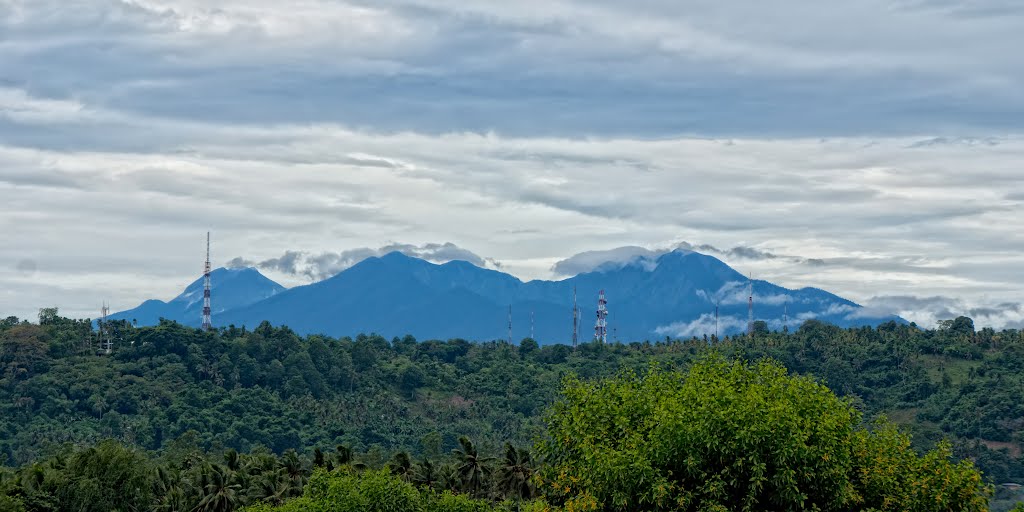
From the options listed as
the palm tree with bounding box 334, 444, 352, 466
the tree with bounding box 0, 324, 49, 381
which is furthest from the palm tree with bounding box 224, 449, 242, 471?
the tree with bounding box 0, 324, 49, 381

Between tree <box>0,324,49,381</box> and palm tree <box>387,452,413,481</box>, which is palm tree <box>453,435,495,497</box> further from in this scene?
tree <box>0,324,49,381</box>

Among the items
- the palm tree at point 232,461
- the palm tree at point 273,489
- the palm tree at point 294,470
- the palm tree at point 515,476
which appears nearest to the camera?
the palm tree at point 273,489

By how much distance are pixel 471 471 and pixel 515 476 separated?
4.99m

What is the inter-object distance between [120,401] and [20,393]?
1515cm

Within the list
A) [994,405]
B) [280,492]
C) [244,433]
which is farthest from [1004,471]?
[280,492]

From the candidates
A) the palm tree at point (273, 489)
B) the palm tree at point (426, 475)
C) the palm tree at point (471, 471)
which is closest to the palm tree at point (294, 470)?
the palm tree at point (273, 489)

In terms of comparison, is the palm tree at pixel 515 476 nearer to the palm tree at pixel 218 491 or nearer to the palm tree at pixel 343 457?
the palm tree at pixel 343 457

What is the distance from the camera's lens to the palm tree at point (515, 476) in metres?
94.8

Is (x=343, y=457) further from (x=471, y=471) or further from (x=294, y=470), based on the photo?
(x=471, y=471)

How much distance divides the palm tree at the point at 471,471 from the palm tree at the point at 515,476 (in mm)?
2483

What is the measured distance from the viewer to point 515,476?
314 feet

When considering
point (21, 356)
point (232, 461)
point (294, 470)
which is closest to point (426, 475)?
point (294, 470)

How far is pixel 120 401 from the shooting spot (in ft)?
610

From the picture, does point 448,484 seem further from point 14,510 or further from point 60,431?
point 60,431
